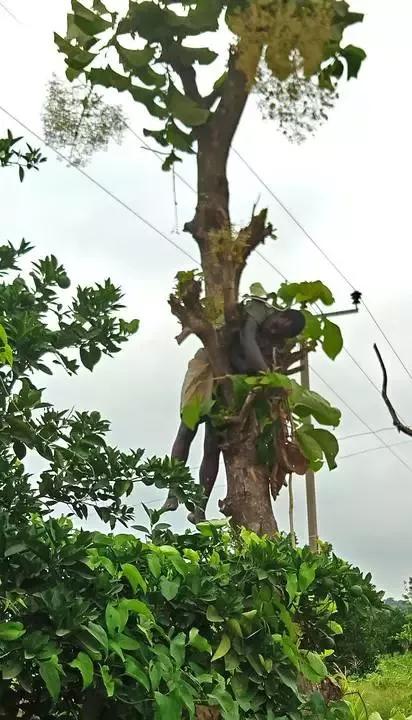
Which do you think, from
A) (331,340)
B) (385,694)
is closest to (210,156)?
(331,340)

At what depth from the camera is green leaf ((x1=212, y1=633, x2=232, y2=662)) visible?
1.23 meters

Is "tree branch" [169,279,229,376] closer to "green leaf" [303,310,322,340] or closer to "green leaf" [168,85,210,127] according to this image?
"green leaf" [303,310,322,340]

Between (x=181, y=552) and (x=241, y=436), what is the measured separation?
712mm

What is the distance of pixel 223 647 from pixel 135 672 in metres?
0.22

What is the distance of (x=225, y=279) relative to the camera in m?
1.96

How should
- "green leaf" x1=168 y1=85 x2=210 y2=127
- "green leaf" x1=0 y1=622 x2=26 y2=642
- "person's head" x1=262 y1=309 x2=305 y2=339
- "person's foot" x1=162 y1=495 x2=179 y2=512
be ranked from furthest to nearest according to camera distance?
"person's head" x1=262 y1=309 x2=305 y2=339, "green leaf" x1=168 y1=85 x2=210 y2=127, "person's foot" x1=162 y1=495 x2=179 y2=512, "green leaf" x1=0 y1=622 x2=26 y2=642

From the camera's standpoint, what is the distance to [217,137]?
1.91 metres

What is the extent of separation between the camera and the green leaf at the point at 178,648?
1.14 meters

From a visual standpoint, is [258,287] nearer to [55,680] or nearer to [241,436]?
[241,436]

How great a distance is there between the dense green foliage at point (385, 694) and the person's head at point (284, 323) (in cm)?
82

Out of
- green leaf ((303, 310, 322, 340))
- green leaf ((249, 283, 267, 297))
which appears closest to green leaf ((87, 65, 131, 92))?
green leaf ((249, 283, 267, 297))

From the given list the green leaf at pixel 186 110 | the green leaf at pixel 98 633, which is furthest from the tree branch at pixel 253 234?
the green leaf at pixel 98 633

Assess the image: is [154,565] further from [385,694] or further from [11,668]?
[385,694]

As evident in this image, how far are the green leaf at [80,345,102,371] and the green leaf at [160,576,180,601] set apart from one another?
369 millimetres
